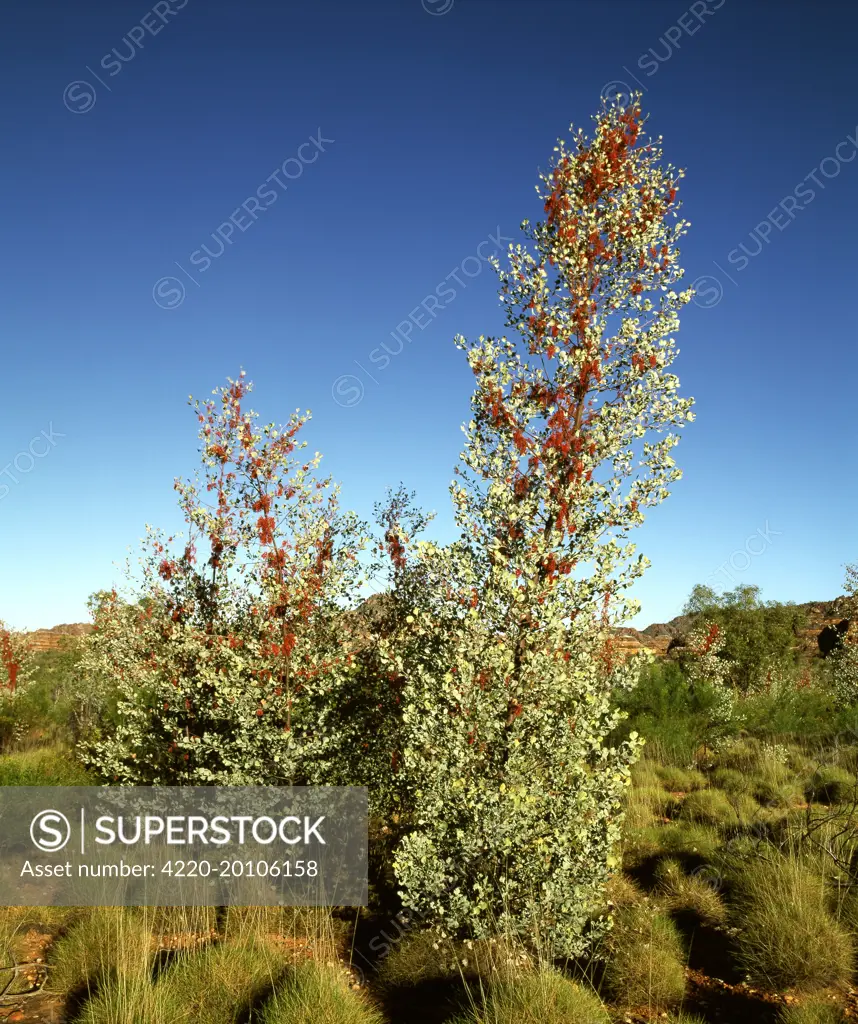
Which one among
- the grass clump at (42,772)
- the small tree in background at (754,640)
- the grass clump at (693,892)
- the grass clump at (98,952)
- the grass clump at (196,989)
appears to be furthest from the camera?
the small tree in background at (754,640)

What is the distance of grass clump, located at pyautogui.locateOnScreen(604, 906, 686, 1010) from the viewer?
719 centimetres

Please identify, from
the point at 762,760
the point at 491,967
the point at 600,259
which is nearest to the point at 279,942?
the point at 491,967

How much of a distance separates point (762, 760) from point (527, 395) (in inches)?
545

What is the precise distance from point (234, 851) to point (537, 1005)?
492cm

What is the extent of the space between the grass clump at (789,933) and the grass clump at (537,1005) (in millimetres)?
2384

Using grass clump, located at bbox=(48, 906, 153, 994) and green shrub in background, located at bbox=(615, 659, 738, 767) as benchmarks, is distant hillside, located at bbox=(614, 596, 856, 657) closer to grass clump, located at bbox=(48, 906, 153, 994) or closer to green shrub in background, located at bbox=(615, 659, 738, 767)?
green shrub in background, located at bbox=(615, 659, 738, 767)

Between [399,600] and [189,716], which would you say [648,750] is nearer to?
[399,600]

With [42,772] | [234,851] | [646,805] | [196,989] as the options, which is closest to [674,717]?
[646,805]

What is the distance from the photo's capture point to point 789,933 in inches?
298

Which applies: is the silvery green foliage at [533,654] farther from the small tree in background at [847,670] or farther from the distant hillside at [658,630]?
the small tree in background at [847,670]

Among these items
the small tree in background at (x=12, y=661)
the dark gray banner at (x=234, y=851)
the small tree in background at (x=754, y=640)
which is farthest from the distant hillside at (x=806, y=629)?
the dark gray banner at (x=234, y=851)

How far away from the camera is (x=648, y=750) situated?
19.6 metres

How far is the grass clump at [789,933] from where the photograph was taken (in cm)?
721

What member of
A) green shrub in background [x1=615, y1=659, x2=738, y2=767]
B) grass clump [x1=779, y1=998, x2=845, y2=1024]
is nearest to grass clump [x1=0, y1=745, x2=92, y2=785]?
grass clump [x1=779, y1=998, x2=845, y2=1024]
